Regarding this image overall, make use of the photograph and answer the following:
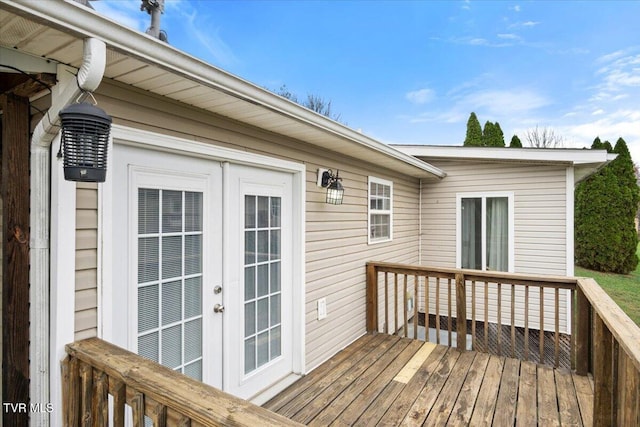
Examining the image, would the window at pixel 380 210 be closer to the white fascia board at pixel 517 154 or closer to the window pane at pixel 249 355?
the white fascia board at pixel 517 154

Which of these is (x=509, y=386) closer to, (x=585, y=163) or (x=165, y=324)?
(x=165, y=324)

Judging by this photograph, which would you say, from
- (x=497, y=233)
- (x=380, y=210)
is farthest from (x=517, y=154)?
(x=380, y=210)

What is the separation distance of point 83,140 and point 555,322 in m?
4.19

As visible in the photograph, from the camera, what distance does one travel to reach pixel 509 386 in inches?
120

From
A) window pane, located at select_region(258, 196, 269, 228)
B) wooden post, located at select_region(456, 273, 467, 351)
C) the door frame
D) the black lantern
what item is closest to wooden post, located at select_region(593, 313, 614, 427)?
wooden post, located at select_region(456, 273, 467, 351)

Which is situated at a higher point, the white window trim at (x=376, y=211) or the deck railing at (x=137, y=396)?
the white window trim at (x=376, y=211)

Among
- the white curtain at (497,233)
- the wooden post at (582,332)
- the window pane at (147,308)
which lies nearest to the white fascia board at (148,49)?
the window pane at (147,308)

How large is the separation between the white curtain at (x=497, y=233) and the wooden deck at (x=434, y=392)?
270 cm

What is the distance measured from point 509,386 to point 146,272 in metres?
3.22

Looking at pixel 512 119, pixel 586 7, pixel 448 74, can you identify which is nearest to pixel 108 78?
pixel 586 7

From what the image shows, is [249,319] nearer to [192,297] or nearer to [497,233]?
[192,297]

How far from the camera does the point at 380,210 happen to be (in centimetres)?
507

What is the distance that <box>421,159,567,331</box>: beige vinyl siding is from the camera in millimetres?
5570

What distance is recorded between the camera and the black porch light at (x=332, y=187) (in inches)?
144
